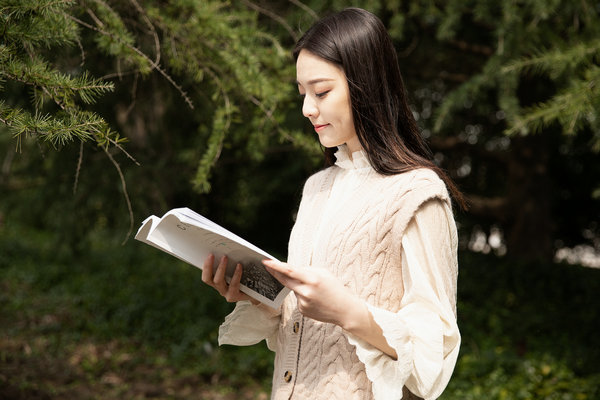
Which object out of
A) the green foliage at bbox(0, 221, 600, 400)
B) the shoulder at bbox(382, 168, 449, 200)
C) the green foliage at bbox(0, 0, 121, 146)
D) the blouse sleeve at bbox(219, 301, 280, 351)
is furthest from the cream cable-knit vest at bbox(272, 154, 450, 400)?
the green foliage at bbox(0, 221, 600, 400)

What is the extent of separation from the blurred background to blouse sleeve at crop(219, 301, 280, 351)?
1.90 ft

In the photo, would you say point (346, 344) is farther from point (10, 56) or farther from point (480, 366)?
point (480, 366)

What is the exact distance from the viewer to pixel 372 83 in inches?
57.0

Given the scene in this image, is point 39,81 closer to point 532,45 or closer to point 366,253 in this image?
point 366,253

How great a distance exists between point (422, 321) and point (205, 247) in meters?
0.58

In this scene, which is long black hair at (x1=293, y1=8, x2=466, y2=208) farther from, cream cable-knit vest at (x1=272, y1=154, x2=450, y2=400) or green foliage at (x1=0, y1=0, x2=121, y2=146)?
green foliage at (x1=0, y1=0, x2=121, y2=146)

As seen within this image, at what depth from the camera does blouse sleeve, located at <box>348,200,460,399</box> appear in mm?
1291

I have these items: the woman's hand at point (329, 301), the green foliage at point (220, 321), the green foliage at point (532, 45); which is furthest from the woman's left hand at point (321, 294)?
the green foliage at point (220, 321)

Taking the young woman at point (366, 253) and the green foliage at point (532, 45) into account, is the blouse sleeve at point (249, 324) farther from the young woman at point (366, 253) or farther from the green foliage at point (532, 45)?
the green foliage at point (532, 45)

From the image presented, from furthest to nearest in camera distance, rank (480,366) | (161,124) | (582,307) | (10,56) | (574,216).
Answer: (574,216) < (582,307) < (161,124) < (480,366) < (10,56)

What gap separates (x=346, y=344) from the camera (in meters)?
1.45

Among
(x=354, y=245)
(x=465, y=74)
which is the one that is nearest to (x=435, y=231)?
(x=354, y=245)

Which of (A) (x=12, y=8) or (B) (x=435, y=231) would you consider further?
(A) (x=12, y=8)

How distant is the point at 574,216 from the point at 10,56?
8.29m
